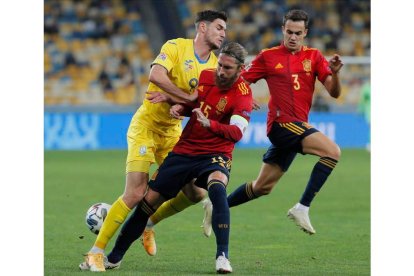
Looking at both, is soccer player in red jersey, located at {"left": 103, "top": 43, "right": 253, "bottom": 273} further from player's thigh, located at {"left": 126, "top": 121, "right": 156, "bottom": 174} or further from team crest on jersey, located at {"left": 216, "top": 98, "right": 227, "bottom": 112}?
player's thigh, located at {"left": 126, "top": 121, "right": 156, "bottom": 174}

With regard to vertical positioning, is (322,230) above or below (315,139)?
below

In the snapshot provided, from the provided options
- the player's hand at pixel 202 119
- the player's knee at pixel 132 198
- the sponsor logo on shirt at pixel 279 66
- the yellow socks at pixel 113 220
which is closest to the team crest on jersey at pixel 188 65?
the player's hand at pixel 202 119

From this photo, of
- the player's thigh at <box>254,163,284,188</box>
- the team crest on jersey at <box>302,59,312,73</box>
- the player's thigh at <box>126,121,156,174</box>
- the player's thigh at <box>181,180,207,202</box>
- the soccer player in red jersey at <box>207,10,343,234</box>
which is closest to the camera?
the player's thigh at <box>126,121,156,174</box>

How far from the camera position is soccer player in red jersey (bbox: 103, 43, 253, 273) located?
22.1ft

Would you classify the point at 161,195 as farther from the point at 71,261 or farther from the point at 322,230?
the point at 322,230

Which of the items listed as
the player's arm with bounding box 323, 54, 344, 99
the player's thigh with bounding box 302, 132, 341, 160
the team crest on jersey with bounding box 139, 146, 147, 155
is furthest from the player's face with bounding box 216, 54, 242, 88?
the player's thigh with bounding box 302, 132, 341, 160

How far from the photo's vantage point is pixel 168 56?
287 inches

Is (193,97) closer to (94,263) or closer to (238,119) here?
(238,119)

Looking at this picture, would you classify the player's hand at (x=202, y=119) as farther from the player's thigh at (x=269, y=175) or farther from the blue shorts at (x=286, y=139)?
the player's thigh at (x=269, y=175)

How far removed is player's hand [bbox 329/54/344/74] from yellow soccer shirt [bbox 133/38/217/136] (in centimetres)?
94

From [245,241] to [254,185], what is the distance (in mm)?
582
